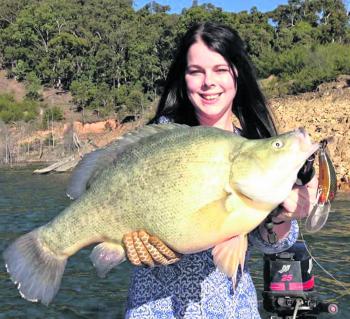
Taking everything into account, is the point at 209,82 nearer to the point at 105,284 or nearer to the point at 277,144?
the point at 277,144

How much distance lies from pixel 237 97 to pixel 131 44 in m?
79.5

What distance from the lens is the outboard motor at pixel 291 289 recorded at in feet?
15.3

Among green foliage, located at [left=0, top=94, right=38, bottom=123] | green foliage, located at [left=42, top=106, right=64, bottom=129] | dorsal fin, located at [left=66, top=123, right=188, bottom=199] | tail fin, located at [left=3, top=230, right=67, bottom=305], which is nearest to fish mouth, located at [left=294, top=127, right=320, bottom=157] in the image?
dorsal fin, located at [left=66, top=123, right=188, bottom=199]

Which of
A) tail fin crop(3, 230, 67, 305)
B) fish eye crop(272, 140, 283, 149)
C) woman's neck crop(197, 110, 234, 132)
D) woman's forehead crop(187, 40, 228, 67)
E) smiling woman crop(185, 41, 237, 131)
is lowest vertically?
tail fin crop(3, 230, 67, 305)

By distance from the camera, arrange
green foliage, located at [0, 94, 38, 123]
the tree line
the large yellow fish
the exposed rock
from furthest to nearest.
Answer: green foliage, located at [0, 94, 38, 123] → the tree line → the exposed rock → the large yellow fish

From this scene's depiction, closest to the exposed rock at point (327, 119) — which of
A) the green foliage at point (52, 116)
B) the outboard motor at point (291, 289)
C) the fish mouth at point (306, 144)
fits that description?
the outboard motor at point (291, 289)

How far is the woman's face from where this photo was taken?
Result: 2924 millimetres

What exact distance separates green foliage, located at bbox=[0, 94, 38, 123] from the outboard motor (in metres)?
72.8

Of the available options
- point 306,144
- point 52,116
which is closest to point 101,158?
point 306,144

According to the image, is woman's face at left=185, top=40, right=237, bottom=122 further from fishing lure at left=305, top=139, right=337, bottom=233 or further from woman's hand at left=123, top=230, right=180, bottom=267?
woman's hand at left=123, top=230, right=180, bottom=267

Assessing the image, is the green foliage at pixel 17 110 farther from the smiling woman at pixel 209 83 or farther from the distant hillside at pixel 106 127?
the smiling woman at pixel 209 83

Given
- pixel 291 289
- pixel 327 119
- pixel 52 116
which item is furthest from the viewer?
pixel 52 116

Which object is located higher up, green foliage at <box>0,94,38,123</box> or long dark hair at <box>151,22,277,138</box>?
long dark hair at <box>151,22,277,138</box>

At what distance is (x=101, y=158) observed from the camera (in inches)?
110
